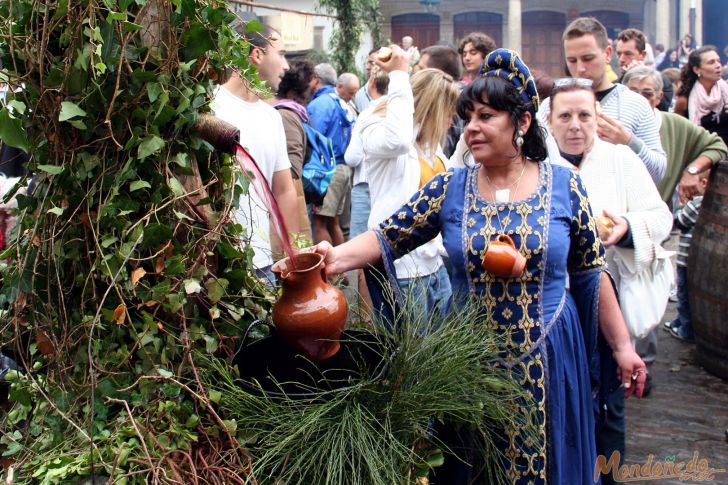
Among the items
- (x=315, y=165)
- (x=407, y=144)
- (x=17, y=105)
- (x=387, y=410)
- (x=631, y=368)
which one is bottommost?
(x=631, y=368)

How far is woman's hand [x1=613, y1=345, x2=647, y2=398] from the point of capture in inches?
116

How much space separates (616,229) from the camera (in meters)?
3.59

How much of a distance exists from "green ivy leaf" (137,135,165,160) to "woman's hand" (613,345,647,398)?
1.75 metres

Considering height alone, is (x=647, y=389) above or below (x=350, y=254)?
below

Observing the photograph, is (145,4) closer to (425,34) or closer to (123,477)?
(123,477)

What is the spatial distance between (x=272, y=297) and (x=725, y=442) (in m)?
2.86

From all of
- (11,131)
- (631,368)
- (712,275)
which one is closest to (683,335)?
(712,275)

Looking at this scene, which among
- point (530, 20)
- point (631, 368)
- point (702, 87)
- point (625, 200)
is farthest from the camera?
point (530, 20)

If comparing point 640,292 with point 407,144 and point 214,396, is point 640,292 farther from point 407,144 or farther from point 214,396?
point 214,396

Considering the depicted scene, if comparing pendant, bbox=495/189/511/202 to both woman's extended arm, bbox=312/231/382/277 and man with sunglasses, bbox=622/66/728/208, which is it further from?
man with sunglasses, bbox=622/66/728/208

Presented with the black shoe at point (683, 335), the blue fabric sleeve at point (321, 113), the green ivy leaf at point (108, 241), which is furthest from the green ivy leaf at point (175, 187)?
the black shoe at point (683, 335)

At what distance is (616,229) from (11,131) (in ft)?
8.11

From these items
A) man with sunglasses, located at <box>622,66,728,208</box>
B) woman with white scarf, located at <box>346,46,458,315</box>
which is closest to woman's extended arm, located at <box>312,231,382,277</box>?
woman with white scarf, located at <box>346,46,458,315</box>

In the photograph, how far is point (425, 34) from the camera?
30.0 meters
